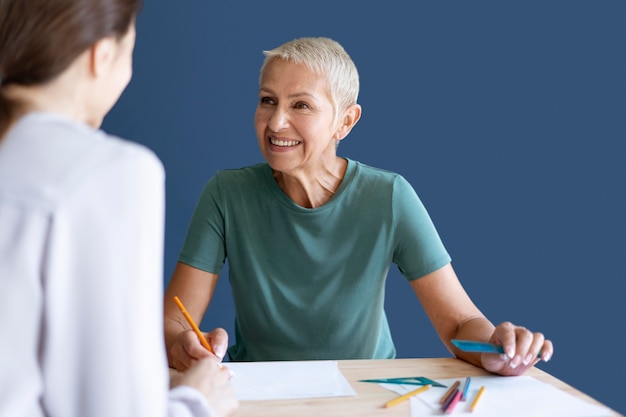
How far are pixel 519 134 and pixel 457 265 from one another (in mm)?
502

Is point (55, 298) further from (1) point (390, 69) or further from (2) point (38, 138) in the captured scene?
(1) point (390, 69)

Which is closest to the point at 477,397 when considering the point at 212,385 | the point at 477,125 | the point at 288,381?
the point at 288,381

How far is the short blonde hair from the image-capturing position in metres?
1.59

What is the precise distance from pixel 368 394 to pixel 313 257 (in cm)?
55

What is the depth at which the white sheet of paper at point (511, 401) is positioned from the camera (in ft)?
3.36

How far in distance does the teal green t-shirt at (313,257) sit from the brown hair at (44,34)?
0.98 m

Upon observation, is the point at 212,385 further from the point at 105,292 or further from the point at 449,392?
the point at 449,392

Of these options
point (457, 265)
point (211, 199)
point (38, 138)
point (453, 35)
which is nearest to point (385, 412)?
point (38, 138)

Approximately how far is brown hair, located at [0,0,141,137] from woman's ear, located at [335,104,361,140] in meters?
1.09

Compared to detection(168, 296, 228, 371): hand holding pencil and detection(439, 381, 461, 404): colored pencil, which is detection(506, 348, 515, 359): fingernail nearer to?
detection(439, 381, 461, 404): colored pencil

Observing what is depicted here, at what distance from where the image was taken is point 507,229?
2.43 m

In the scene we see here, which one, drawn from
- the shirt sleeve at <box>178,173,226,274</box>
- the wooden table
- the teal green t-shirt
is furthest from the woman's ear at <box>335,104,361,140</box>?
the wooden table

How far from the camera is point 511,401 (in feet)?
3.54

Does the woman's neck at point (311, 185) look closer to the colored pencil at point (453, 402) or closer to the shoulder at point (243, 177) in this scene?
the shoulder at point (243, 177)
